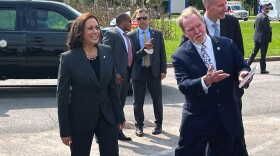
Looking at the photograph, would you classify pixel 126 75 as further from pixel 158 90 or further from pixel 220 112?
pixel 220 112

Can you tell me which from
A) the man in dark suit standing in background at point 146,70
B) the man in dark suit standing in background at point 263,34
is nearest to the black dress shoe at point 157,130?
the man in dark suit standing in background at point 146,70

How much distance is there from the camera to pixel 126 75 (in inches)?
326

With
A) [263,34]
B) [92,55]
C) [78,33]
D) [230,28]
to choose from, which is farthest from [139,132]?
[263,34]

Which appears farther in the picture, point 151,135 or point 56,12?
point 56,12

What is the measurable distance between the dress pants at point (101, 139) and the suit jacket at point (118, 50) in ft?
9.78

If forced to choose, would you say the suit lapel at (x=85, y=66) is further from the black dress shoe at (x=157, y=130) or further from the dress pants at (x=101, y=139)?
the black dress shoe at (x=157, y=130)

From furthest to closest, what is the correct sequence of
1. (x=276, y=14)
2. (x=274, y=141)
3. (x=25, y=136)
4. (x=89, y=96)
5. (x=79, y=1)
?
(x=276, y=14), (x=79, y=1), (x=25, y=136), (x=274, y=141), (x=89, y=96)

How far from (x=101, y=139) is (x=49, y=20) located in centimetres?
748

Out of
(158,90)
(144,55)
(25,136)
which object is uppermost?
(144,55)

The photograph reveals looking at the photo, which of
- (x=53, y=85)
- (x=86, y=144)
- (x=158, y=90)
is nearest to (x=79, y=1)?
(x=53, y=85)

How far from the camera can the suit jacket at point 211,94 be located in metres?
4.73

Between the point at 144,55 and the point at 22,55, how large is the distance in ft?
14.3

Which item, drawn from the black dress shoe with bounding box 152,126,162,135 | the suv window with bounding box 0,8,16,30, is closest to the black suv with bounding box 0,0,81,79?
the suv window with bounding box 0,8,16,30

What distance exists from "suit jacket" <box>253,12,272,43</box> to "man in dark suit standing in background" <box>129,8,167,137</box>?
7744 millimetres
